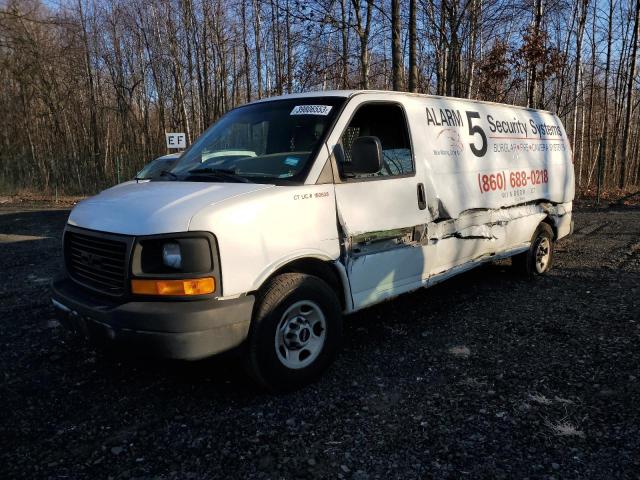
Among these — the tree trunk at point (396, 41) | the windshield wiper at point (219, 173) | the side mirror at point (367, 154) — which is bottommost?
the windshield wiper at point (219, 173)

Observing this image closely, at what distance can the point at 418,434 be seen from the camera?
2.90 meters

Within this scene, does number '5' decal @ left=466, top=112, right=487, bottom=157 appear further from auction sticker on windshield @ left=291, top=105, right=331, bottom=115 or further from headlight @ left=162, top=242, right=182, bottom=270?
headlight @ left=162, top=242, right=182, bottom=270

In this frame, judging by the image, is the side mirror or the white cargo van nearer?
the white cargo van

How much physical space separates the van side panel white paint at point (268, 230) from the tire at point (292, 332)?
0.58 ft

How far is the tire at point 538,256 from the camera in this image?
6309mm

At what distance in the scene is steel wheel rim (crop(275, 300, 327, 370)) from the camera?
11.0 ft

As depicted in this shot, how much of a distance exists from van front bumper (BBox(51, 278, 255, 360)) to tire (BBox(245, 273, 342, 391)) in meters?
0.15

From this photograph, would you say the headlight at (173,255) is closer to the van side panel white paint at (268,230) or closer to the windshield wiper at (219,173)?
the van side panel white paint at (268,230)

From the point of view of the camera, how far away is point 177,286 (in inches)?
114

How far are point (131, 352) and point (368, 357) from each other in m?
1.95

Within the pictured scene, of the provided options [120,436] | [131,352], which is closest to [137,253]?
[131,352]

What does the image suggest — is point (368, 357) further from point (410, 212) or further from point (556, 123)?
point (556, 123)

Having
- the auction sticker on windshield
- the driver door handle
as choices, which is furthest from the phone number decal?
the auction sticker on windshield

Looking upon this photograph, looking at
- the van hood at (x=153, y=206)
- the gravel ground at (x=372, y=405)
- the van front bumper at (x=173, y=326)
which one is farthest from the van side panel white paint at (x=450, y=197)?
the van front bumper at (x=173, y=326)
